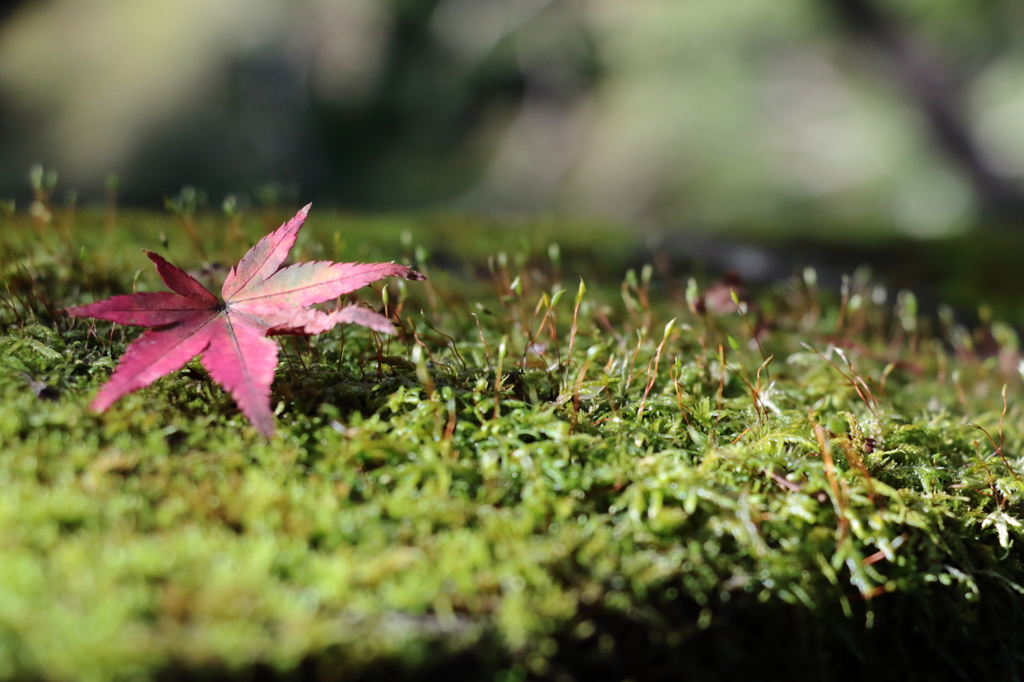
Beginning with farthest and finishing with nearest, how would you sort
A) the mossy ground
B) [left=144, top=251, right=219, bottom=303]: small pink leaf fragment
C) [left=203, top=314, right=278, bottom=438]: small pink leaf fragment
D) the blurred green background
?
the blurred green background, [left=144, top=251, right=219, bottom=303]: small pink leaf fragment, [left=203, top=314, right=278, bottom=438]: small pink leaf fragment, the mossy ground

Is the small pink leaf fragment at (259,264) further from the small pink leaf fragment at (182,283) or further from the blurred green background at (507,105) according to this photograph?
the blurred green background at (507,105)

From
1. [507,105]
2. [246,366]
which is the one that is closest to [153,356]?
[246,366]

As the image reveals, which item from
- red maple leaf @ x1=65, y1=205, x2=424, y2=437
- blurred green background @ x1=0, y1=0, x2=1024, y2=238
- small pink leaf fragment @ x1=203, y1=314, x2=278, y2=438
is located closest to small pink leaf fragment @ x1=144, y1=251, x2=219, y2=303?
red maple leaf @ x1=65, y1=205, x2=424, y2=437

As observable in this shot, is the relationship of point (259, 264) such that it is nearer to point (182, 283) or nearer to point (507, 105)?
point (182, 283)

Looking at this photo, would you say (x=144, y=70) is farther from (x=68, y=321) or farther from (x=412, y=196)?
(x=68, y=321)

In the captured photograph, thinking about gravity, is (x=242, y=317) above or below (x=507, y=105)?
below

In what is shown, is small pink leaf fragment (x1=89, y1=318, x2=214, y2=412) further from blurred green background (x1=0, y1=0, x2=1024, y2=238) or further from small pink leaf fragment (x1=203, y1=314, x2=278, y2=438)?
blurred green background (x1=0, y1=0, x2=1024, y2=238)
